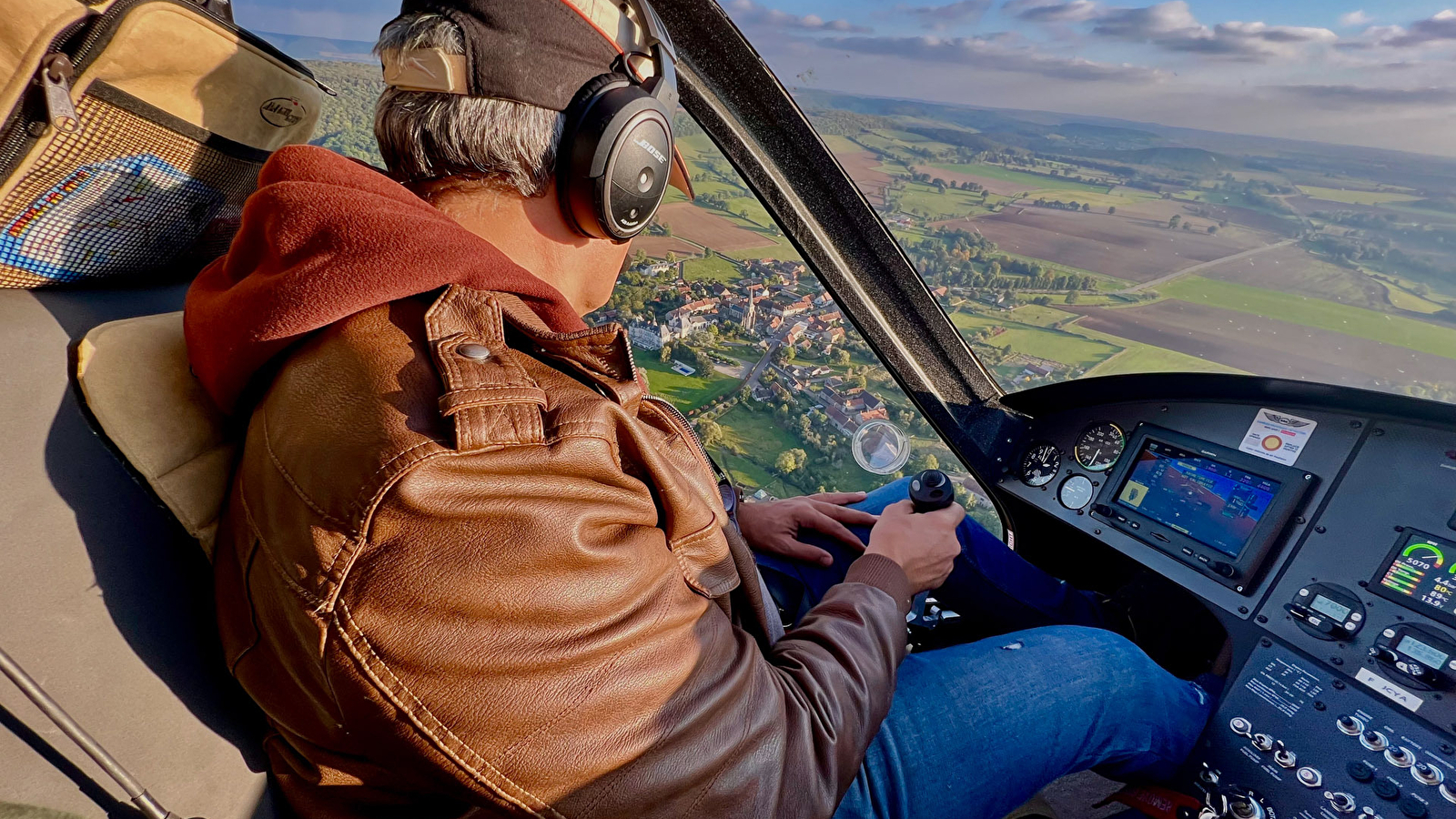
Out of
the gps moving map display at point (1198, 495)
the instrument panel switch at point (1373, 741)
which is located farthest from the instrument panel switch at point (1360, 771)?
the gps moving map display at point (1198, 495)

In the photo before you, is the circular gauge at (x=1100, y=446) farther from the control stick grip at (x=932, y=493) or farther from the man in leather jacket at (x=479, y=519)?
the man in leather jacket at (x=479, y=519)

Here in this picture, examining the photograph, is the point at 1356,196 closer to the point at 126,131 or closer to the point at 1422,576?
the point at 1422,576

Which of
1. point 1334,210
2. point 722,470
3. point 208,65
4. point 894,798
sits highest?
point 1334,210

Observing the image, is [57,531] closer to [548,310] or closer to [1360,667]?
[548,310]

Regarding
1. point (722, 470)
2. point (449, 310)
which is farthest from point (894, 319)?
point (449, 310)

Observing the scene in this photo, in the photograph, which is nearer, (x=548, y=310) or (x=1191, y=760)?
(x=548, y=310)

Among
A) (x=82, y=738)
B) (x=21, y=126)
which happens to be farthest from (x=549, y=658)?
(x=21, y=126)
